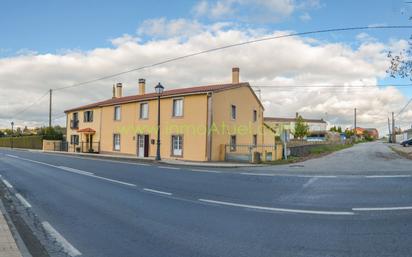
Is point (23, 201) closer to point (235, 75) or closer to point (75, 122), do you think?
point (235, 75)

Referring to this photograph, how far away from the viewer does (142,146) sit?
31.8 meters

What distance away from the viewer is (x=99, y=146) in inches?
1507

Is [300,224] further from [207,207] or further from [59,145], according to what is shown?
[59,145]

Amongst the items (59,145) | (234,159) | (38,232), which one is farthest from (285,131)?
(59,145)

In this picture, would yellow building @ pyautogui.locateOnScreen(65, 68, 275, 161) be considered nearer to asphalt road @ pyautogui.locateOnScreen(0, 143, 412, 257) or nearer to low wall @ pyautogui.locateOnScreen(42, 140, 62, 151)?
low wall @ pyautogui.locateOnScreen(42, 140, 62, 151)

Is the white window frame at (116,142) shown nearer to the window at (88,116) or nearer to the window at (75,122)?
the window at (88,116)

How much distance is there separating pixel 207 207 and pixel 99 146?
31867 mm

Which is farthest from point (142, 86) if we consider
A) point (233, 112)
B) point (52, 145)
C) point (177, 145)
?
point (52, 145)

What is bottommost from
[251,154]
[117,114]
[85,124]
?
[251,154]

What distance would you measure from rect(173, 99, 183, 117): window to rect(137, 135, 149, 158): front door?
4.22m

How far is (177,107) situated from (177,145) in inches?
119

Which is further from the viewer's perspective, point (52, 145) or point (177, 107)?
point (52, 145)

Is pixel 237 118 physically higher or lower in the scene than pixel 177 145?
higher

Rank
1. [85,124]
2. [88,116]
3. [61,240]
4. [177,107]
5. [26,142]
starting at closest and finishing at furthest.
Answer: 1. [61,240]
2. [177,107]
3. [88,116]
4. [85,124]
5. [26,142]
